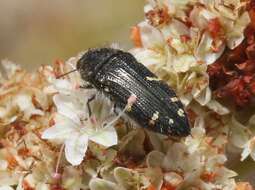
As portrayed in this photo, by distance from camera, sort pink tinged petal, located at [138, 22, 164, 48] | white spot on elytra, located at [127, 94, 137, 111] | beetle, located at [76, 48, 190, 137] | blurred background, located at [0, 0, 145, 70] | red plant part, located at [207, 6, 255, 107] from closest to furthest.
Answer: beetle, located at [76, 48, 190, 137] < white spot on elytra, located at [127, 94, 137, 111] < red plant part, located at [207, 6, 255, 107] < pink tinged petal, located at [138, 22, 164, 48] < blurred background, located at [0, 0, 145, 70]

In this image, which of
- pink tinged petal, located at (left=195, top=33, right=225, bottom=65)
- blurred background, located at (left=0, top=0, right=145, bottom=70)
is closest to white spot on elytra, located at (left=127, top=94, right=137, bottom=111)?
pink tinged petal, located at (left=195, top=33, right=225, bottom=65)

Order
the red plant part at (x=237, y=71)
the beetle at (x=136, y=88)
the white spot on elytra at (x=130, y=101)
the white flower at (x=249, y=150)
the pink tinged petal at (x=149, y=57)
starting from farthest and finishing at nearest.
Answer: the pink tinged petal at (x=149, y=57), the red plant part at (x=237, y=71), the white flower at (x=249, y=150), the white spot on elytra at (x=130, y=101), the beetle at (x=136, y=88)

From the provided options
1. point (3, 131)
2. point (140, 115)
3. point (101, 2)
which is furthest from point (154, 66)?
point (101, 2)

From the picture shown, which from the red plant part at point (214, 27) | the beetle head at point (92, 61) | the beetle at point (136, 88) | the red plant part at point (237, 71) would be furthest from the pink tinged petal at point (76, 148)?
the red plant part at point (214, 27)

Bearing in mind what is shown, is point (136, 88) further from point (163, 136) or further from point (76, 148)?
point (76, 148)

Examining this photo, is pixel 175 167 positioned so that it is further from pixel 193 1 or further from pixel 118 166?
pixel 193 1

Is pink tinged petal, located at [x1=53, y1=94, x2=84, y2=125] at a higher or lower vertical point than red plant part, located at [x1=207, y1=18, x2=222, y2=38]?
lower

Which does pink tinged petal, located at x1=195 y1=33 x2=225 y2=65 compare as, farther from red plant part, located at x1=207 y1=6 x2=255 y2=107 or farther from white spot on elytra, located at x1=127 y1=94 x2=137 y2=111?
white spot on elytra, located at x1=127 y1=94 x2=137 y2=111

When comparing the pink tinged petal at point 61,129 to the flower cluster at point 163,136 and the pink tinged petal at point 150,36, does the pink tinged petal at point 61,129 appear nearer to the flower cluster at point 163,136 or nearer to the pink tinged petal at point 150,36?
the flower cluster at point 163,136
